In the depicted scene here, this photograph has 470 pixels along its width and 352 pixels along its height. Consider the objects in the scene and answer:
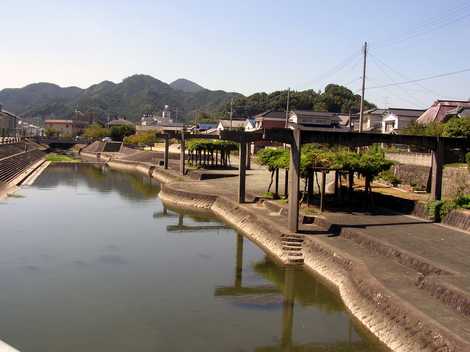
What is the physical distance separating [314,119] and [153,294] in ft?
178

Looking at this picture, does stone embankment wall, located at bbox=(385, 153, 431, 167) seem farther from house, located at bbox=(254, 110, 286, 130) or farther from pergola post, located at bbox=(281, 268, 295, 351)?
house, located at bbox=(254, 110, 286, 130)

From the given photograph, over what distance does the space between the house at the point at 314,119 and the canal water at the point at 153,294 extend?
41.4 metres

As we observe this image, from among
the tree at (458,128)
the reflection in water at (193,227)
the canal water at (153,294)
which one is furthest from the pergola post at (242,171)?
the tree at (458,128)

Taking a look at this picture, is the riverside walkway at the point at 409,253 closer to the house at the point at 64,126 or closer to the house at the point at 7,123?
the house at the point at 7,123

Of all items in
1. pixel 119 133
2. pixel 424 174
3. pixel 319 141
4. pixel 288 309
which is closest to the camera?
pixel 288 309

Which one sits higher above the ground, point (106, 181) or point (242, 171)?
point (242, 171)

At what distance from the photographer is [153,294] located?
14.5 metres

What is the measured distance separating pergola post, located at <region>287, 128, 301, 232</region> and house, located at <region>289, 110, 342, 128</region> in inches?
1839

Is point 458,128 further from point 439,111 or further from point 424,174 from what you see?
point 439,111

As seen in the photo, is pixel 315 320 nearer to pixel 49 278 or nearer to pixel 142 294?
pixel 142 294

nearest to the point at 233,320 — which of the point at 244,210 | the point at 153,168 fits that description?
the point at 244,210

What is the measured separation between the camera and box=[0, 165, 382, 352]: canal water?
11461 millimetres

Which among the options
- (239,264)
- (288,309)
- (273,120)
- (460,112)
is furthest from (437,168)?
(273,120)

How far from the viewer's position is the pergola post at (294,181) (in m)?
18.1
